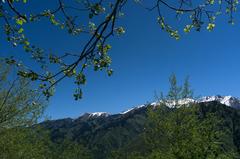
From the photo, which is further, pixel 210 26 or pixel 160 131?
pixel 160 131

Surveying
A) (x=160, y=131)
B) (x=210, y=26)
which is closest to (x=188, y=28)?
(x=210, y=26)

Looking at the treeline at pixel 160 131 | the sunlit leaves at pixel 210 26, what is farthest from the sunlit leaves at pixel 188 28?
the treeline at pixel 160 131

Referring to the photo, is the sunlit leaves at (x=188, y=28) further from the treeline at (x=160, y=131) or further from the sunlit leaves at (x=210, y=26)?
the treeline at (x=160, y=131)

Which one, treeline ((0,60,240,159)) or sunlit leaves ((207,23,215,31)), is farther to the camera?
treeline ((0,60,240,159))

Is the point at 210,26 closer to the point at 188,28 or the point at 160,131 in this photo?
the point at 188,28

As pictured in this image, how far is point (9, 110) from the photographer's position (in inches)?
1668

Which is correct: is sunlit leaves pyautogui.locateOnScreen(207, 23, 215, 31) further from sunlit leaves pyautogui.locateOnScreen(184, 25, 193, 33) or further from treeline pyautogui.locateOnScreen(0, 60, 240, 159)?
treeline pyautogui.locateOnScreen(0, 60, 240, 159)

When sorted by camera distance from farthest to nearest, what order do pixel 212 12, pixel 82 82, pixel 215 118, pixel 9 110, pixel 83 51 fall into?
pixel 215 118, pixel 9 110, pixel 212 12, pixel 82 82, pixel 83 51

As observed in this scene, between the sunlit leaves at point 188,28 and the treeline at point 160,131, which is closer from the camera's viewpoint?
the sunlit leaves at point 188,28

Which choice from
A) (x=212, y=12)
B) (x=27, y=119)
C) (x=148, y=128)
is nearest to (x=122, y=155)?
(x=148, y=128)

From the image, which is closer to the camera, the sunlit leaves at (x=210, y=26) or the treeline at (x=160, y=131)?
the sunlit leaves at (x=210, y=26)

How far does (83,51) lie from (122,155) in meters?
72.8

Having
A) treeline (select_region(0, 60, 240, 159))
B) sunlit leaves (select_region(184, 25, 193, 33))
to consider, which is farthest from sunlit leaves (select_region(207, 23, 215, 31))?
treeline (select_region(0, 60, 240, 159))

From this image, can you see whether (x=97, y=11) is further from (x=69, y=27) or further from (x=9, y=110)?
(x=9, y=110)
